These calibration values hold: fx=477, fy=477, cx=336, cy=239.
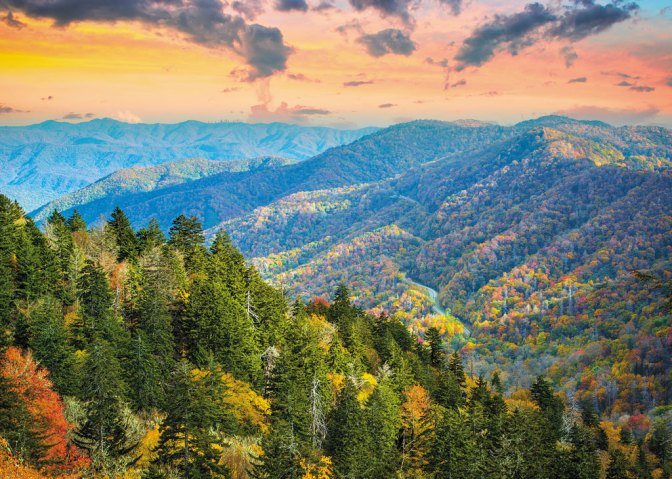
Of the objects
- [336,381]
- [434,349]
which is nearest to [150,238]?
[336,381]

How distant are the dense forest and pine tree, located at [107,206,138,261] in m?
0.25

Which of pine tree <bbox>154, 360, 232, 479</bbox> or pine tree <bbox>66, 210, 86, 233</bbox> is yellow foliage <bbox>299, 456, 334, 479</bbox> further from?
pine tree <bbox>66, 210, 86, 233</bbox>

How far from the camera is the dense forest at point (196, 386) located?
27906 mm

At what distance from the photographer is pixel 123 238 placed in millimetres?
65250

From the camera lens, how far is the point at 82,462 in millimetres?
28266

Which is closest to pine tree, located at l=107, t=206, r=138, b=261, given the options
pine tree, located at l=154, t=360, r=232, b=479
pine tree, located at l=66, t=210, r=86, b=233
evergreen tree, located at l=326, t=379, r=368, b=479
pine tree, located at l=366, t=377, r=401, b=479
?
pine tree, located at l=66, t=210, r=86, b=233

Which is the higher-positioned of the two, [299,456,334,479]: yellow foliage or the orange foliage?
the orange foliage

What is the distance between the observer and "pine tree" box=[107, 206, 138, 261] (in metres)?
63.3

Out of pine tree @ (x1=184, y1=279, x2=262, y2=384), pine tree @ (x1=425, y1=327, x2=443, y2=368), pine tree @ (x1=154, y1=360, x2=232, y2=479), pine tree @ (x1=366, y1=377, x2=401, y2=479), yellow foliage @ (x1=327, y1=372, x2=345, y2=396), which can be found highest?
pine tree @ (x1=154, y1=360, x2=232, y2=479)

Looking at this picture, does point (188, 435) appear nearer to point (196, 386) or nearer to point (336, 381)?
point (196, 386)

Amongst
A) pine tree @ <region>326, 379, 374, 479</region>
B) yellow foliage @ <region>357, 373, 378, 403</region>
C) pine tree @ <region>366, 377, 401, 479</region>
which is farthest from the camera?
yellow foliage @ <region>357, 373, 378, 403</region>

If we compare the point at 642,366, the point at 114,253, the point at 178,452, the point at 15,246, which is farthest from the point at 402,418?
the point at 642,366

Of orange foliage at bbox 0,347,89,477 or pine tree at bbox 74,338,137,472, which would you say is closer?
orange foliage at bbox 0,347,89,477

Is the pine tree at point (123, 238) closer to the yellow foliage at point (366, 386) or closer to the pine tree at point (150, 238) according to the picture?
the pine tree at point (150, 238)
